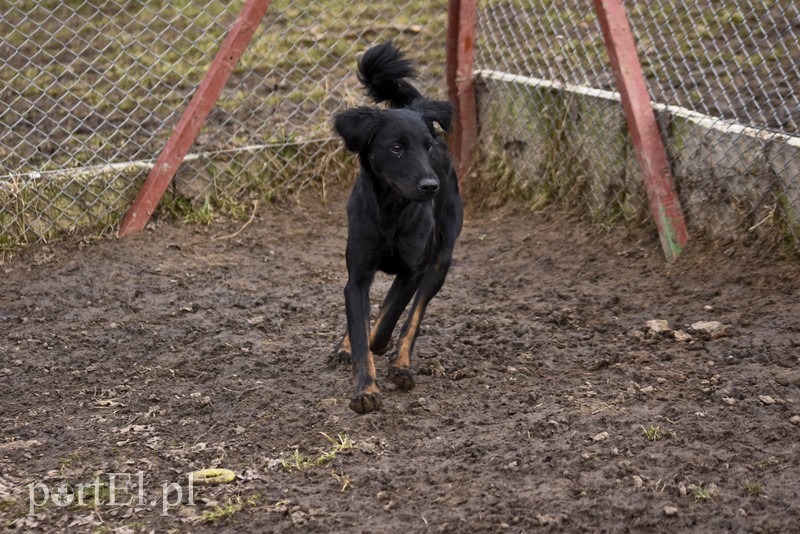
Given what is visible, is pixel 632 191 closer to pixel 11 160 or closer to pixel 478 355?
pixel 478 355

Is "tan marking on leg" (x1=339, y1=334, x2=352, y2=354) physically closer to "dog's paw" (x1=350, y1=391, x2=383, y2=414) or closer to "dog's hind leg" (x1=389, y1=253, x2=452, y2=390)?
"dog's hind leg" (x1=389, y1=253, x2=452, y2=390)

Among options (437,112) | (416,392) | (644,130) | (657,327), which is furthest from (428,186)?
(644,130)

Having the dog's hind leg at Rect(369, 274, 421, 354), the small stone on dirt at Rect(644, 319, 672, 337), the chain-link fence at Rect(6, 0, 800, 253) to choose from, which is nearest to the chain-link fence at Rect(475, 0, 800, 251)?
the chain-link fence at Rect(6, 0, 800, 253)

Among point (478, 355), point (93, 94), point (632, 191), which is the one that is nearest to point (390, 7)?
point (93, 94)

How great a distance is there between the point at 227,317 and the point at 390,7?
358cm

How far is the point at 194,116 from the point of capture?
5457 mm

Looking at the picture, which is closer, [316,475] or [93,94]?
[316,475]

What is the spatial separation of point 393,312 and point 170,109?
10.1 ft

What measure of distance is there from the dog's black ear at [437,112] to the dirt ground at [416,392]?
0.95 meters

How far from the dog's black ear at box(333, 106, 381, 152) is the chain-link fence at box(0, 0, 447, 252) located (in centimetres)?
218

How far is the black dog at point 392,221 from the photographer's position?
3.74m

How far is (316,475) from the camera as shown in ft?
10.2

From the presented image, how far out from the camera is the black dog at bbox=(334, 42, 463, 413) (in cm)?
374

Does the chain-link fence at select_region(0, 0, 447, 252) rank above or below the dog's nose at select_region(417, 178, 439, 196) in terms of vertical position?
below
